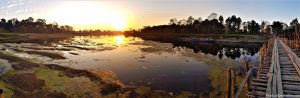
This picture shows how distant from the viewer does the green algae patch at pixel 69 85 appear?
2094cm

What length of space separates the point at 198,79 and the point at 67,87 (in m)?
13.2

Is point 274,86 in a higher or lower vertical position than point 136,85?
higher

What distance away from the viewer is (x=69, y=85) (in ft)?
76.7

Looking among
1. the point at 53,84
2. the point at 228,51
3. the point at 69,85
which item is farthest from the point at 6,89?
the point at 228,51

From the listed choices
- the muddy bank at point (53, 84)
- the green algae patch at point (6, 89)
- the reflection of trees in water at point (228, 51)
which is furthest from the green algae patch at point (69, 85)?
the reflection of trees in water at point (228, 51)

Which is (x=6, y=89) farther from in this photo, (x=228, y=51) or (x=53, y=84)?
(x=228, y=51)

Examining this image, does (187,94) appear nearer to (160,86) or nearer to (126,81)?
(160,86)

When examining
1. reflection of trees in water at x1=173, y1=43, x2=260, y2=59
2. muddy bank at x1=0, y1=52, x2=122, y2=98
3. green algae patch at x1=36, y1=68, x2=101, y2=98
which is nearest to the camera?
muddy bank at x1=0, y1=52, x2=122, y2=98

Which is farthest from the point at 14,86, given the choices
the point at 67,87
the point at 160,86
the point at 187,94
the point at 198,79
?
the point at 198,79

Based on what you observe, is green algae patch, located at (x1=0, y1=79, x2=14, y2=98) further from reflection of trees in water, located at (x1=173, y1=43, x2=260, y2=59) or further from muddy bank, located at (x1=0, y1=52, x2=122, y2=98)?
reflection of trees in water, located at (x1=173, y1=43, x2=260, y2=59)

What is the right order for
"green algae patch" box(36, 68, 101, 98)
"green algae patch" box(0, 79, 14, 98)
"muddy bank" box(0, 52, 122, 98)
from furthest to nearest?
1. "green algae patch" box(36, 68, 101, 98)
2. "muddy bank" box(0, 52, 122, 98)
3. "green algae patch" box(0, 79, 14, 98)

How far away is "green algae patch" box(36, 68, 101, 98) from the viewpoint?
20.9 metres

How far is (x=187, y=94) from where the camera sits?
68.6 feet

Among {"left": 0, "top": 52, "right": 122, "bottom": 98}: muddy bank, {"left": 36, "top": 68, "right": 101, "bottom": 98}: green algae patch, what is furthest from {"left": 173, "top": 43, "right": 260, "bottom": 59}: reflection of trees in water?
{"left": 36, "top": 68, "right": 101, "bottom": 98}: green algae patch
